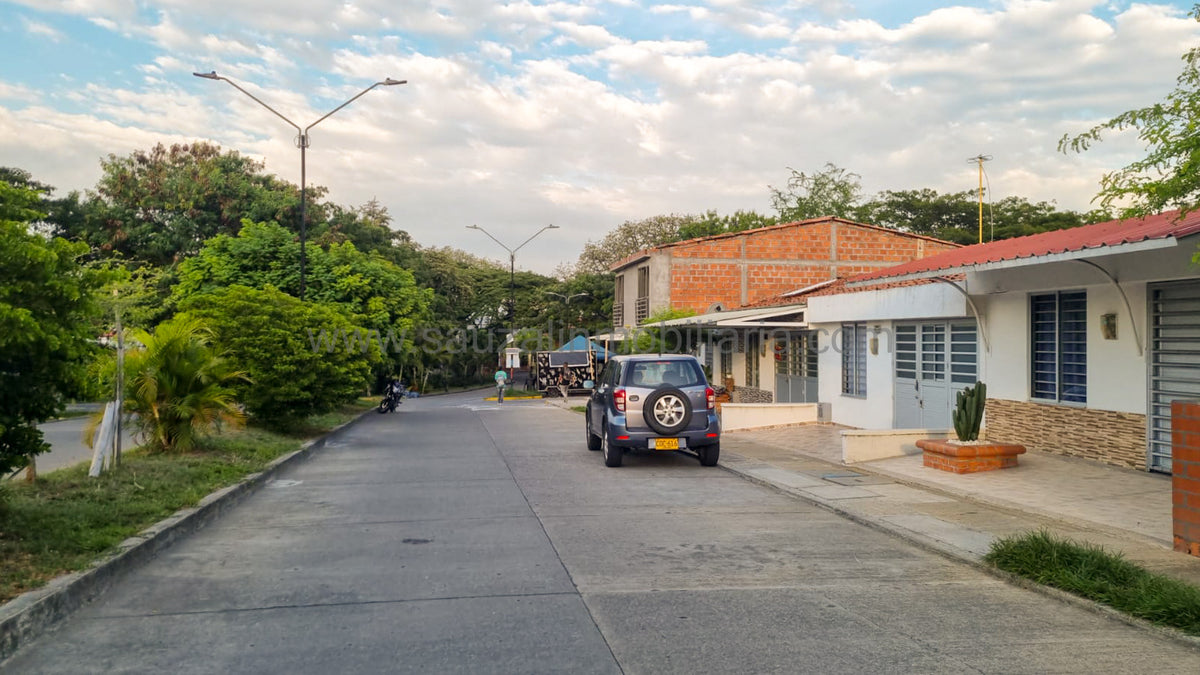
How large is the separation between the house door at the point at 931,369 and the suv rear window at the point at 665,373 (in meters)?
4.94

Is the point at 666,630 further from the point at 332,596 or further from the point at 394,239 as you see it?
the point at 394,239

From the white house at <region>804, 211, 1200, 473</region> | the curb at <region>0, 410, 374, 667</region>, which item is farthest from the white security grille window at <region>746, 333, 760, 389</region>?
the curb at <region>0, 410, 374, 667</region>

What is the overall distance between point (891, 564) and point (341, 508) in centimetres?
622

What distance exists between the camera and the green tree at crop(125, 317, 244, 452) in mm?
12984

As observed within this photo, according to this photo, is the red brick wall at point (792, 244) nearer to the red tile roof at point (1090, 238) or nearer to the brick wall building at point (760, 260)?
the brick wall building at point (760, 260)

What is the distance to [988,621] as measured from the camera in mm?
6039

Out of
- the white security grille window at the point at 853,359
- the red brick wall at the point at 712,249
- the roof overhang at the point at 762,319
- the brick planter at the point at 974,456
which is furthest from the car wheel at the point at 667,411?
the red brick wall at the point at 712,249

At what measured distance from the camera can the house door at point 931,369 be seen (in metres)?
16.2

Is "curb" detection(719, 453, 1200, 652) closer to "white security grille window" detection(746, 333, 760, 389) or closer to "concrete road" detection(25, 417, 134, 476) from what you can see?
"concrete road" detection(25, 417, 134, 476)

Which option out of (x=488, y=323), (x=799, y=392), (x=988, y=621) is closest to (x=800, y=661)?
(x=988, y=621)

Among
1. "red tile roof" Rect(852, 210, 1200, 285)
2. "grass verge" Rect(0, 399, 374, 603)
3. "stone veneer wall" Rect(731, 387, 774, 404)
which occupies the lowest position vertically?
"grass verge" Rect(0, 399, 374, 603)

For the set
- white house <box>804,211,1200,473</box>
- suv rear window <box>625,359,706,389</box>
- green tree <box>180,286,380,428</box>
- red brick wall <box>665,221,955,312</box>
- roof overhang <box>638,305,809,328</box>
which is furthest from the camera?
red brick wall <box>665,221,955,312</box>

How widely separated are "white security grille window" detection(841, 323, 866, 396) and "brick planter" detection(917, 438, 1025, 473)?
289 inches

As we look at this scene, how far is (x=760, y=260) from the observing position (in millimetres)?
37844
